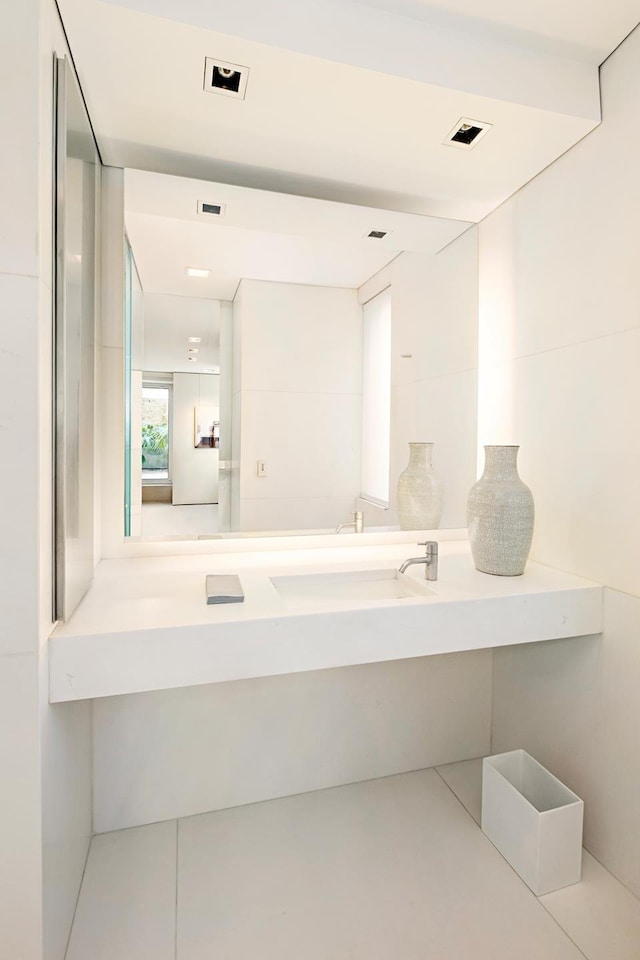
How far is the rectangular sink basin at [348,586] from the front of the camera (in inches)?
54.5

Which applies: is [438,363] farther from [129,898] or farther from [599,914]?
[129,898]

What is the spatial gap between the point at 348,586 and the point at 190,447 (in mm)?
653

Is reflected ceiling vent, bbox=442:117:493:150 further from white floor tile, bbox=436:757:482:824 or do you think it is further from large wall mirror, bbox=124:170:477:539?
white floor tile, bbox=436:757:482:824

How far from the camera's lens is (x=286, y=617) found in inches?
43.4

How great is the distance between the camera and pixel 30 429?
0.89 m

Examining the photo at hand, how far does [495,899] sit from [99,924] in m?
0.96

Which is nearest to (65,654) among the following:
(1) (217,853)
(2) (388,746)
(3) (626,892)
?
(1) (217,853)

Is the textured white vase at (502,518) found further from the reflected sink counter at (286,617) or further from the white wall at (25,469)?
the white wall at (25,469)

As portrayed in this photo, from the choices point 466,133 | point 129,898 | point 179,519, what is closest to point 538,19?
point 466,133

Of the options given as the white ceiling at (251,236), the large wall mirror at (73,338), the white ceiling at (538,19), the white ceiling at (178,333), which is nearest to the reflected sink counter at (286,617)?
the large wall mirror at (73,338)

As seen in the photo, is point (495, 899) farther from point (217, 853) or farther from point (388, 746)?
point (217, 853)

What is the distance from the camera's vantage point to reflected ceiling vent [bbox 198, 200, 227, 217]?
1.53m

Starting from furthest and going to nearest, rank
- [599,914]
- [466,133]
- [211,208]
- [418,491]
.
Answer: [418,491] → [211,208] → [466,133] → [599,914]

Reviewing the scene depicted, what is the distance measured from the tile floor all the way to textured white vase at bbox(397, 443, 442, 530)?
91 cm
